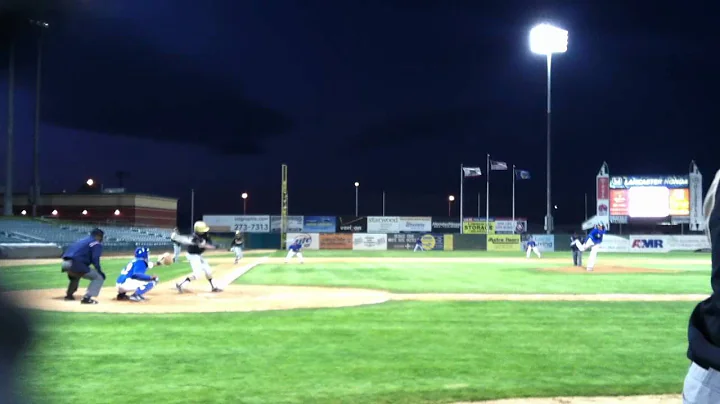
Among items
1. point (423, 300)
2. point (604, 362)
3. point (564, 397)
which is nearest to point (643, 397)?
point (564, 397)

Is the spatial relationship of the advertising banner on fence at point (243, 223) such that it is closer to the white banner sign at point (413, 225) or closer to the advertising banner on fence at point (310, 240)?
the advertising banner on fence at point (310, 240)

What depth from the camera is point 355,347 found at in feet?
27.5

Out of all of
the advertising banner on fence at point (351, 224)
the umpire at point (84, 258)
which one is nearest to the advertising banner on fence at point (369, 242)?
the advertising banner on fence at point (351, 224)

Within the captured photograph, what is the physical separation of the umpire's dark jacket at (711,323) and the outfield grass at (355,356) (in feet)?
→ 11.6

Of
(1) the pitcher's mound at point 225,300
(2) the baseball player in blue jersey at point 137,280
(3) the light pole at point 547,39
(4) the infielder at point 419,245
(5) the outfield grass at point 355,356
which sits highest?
(3) the light pole at point 547,39

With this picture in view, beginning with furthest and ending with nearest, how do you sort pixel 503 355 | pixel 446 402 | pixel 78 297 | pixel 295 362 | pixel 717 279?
pixel 78 297, pixel 503 355, pixel 295 362, pixel 446 402, pixel 717 279

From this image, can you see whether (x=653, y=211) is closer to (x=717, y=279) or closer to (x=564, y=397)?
(x=564, y=397)

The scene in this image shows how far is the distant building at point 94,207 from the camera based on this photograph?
70375 mm

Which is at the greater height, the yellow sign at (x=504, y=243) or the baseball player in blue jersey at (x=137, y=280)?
the baseball player in blue jersey at (x=137, y=280)

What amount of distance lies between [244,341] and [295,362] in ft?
5.30

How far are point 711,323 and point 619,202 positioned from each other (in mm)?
53354

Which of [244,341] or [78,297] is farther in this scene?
[78,297]

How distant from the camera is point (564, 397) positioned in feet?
20.0

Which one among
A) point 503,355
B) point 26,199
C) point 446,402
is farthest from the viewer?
point 26,199
